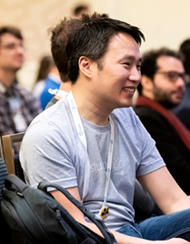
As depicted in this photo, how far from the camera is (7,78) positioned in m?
4.06

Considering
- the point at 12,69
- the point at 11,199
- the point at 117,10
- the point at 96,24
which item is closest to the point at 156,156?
the point at 96,24

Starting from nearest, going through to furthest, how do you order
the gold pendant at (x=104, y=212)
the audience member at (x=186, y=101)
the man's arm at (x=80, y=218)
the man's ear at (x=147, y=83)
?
the man's arm at (x=80, y=218)
the gold pendant at (x=104, y=212)
the man's ear at (x=147, y=83)
the audience member at (x=186, y=101)

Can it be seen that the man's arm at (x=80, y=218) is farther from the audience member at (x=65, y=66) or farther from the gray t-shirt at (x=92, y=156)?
the audience member at (x=65, y=66)

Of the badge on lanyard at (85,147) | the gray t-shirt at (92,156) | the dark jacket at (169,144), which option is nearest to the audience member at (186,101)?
the dark jacket at (169,144)

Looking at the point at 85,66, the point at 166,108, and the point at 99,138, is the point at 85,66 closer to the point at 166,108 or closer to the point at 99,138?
the point at 99,138

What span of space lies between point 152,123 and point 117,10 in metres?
4.61

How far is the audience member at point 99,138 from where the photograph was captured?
1696 millimetres

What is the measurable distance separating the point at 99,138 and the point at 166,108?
1545 millimetres

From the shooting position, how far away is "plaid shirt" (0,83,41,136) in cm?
365

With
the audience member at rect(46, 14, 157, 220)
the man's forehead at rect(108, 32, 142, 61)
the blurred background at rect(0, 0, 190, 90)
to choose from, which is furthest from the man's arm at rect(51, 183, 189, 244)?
the blurred background at rect(0, 0, 190, 90)

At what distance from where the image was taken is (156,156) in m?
2.04

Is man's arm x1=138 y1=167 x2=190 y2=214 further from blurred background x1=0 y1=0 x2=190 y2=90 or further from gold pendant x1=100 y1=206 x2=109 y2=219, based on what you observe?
blurred background x1=0 y1=0 x2=190 y2=90

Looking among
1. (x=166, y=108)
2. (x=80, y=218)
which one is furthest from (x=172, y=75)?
(x=80, y=218)

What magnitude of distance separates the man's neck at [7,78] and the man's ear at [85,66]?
2.27 meters
